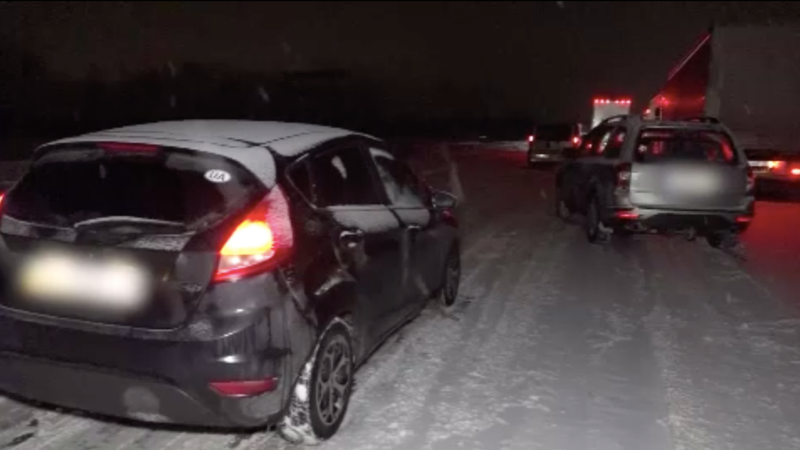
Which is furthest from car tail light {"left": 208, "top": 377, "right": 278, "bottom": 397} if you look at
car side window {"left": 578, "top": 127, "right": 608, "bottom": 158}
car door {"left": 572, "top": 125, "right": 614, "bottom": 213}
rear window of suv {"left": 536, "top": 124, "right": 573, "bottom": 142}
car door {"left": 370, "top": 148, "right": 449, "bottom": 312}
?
rear window of suv {"left": 536, "top": 124, "right": 573, "bottom": 142}

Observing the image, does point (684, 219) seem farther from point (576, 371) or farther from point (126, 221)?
point (126, 221)

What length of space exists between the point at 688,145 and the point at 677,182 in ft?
2.45

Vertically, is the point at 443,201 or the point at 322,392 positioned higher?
the point at 443,201

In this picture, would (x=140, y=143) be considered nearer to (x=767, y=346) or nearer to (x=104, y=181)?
(x=104, y=181)

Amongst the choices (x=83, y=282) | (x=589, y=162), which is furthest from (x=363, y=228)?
(x=589, y=162)

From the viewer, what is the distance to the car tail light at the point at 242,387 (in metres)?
3.45

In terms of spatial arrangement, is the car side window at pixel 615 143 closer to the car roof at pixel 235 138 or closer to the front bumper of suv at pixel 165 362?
the car roof at pixel 235 138

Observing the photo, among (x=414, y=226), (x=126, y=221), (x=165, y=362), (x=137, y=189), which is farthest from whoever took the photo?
(x=414, y=226)

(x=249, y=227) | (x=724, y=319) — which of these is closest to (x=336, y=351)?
(x=249, y=227)

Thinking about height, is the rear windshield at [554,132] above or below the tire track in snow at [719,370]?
below

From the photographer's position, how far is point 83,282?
11.5 ft

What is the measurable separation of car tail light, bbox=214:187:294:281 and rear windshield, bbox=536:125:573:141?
2634 centimetres

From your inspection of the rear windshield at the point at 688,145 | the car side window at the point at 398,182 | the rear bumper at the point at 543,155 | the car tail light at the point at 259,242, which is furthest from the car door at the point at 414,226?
the rear bumper at the point at 543,155

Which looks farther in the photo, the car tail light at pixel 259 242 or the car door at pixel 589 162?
the car door at pixel 589 162
